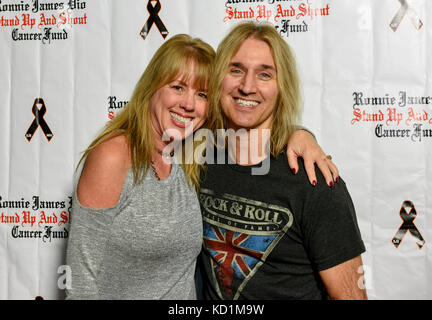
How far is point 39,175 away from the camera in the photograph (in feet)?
4.22

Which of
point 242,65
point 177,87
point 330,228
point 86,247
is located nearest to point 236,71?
point 242,65

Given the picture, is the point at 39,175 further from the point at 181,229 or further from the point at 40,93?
the point at 181,229

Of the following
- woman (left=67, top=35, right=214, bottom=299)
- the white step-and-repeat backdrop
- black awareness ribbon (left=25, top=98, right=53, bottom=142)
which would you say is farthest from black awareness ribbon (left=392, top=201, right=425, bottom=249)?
black awareness ribbon (left=25, top=98, right=53, bottom=142)

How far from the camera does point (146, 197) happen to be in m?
0.86

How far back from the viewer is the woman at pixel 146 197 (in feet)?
2.62

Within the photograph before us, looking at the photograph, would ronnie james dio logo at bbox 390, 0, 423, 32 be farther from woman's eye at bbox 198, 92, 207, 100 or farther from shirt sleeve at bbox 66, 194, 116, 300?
shirt sleeve at bbox 66, 194, 116, 300

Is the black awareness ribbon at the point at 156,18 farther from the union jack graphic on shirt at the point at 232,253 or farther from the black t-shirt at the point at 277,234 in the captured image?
the union jack graphic on shirt at the point at 232,253

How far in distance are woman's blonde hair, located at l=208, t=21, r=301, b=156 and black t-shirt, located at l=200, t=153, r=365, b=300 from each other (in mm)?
84

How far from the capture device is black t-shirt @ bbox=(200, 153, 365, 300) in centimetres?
84

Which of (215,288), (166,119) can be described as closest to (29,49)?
(166,119)

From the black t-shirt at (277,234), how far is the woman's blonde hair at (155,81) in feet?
0.54

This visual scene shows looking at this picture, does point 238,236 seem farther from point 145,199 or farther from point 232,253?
point 145,199

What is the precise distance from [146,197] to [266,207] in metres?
0.32

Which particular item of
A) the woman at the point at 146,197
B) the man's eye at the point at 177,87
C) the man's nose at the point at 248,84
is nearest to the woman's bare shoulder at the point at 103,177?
the woman at the point at 146,197
